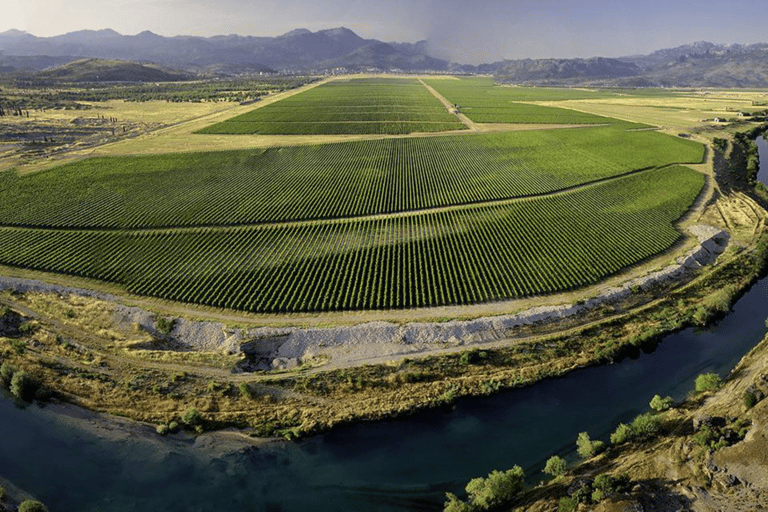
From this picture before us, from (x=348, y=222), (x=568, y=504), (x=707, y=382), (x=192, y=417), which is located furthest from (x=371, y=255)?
(x=707, y=382)

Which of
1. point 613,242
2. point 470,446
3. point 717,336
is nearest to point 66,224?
point 470,446

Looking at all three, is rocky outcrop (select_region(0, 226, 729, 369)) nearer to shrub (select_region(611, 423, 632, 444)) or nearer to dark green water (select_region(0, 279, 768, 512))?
dark green water (select_region(0, 279, 768, 512))

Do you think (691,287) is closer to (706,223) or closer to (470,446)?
(706,223)

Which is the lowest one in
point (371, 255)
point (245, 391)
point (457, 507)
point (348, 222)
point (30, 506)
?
point (30, 506)

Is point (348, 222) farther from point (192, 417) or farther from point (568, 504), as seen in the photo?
point (568, 504)

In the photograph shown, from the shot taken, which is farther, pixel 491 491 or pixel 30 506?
pixel 491 491

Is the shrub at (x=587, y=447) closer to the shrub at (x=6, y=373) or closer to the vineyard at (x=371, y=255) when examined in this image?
the vineyard at (x=371, y=255)
